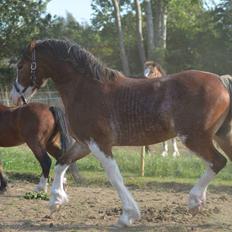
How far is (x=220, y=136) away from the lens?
20.2 feet

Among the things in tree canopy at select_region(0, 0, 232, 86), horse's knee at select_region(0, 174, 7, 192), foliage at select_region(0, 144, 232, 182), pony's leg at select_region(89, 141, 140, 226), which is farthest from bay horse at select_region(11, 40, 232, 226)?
tree canopy at select_region(0, 0, 232, 86)

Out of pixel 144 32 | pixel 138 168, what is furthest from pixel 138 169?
pixel 144 32

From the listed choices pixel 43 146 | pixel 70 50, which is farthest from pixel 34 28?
pixel 70 50

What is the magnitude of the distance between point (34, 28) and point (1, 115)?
21077 mm

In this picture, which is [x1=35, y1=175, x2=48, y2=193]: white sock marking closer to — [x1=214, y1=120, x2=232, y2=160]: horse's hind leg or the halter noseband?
the halter noseband

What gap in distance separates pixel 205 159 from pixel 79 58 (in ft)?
6.39

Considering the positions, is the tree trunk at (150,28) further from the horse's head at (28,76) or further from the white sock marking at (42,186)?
the horse's head at (28,76)

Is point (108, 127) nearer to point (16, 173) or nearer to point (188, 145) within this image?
point (188, 145)

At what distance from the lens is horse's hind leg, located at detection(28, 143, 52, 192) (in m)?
8.50

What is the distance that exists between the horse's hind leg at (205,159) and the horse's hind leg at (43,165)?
3.28 metres

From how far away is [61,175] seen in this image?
652 centimetres

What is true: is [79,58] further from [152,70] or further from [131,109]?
[152,70]

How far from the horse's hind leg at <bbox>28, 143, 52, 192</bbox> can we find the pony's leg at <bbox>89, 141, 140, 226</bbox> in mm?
2745

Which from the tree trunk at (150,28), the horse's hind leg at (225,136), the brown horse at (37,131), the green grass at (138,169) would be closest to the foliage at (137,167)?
the green grass at (138,169)
